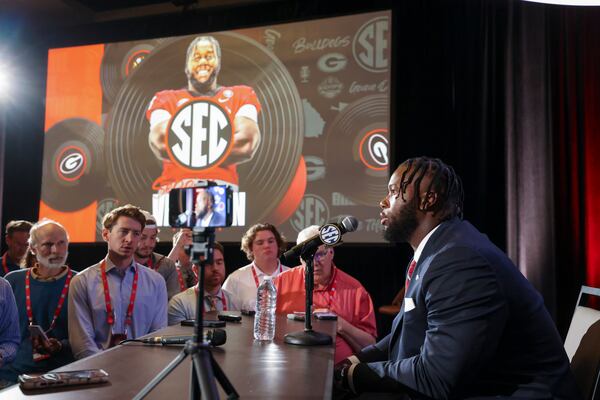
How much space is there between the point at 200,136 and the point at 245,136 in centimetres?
48

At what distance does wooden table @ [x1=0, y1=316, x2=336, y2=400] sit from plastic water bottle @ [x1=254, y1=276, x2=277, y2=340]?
2.1 inches

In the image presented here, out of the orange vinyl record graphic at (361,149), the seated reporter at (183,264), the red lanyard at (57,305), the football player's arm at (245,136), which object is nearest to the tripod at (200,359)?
the red lanyard at (57,305)

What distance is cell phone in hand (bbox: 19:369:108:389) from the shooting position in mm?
1201

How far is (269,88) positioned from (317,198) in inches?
49.9

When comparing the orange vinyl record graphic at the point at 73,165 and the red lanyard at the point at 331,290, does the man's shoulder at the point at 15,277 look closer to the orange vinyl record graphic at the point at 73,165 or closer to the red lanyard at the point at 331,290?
the red lanyard at the point at 331,290

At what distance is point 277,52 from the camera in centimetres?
543

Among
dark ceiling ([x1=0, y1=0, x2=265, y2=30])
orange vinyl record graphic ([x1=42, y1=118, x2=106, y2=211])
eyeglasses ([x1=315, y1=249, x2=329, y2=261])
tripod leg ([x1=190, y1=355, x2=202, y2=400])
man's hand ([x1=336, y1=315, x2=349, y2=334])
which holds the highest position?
dark ceiling ([x1=0, y1=0, x2=265, y2=30])

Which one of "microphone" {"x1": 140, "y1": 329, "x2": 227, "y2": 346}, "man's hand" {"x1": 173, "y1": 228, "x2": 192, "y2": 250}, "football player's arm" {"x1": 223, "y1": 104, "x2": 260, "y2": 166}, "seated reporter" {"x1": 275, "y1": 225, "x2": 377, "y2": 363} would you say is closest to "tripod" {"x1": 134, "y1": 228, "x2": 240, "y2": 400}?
"microphone" {"x1": 140, "y1": 329, "x2": 227, "y2": 346}

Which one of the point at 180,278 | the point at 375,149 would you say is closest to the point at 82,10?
the point at 180,278

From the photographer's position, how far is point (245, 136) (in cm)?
544

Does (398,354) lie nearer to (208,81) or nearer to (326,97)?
(326,97)

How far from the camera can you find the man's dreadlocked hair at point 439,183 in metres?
1.70

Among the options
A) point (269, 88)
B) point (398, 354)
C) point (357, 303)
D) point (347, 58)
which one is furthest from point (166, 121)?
point (398, 354)

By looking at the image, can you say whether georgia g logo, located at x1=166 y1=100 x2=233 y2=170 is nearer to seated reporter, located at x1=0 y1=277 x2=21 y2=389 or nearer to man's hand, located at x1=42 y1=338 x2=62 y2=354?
man's hand, located at x1=42 y1=338 x2=62 y2=354
